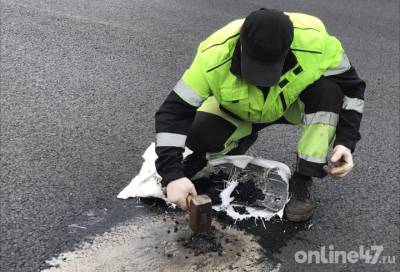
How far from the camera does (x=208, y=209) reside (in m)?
2.13

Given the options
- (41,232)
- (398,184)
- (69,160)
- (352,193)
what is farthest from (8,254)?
(398,184)

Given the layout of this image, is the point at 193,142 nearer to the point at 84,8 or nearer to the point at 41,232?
the point at 41,232

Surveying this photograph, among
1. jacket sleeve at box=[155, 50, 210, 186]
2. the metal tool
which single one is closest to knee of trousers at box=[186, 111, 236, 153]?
jacket sleeve at box=[155, 50, 210, 186]

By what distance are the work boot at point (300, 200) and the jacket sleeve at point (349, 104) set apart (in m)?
0.35

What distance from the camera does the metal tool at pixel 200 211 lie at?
6.91ft

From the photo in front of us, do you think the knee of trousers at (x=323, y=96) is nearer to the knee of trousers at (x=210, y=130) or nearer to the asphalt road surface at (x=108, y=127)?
the knee of trousers at (x=210, y=130)

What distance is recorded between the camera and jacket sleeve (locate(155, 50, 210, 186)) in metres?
2.34

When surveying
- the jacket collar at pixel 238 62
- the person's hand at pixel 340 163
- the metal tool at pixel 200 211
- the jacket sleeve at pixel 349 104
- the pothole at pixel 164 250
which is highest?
the jacket collar at pixel 238 62

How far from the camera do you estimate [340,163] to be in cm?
247

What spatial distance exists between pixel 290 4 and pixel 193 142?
406 cm

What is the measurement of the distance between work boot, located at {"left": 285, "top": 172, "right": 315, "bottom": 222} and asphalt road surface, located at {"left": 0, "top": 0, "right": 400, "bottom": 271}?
0.09 m

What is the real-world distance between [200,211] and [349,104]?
3.35 feet

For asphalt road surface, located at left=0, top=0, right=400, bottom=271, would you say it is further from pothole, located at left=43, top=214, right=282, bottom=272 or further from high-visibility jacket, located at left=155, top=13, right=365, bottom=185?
high-visibility jacket, located at left=155, top=13, right=365, bottom=185

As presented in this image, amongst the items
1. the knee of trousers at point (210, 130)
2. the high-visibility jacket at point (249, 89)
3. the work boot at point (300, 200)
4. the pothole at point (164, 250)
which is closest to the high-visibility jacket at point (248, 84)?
the high-visibility jacket at point (249, 89)
